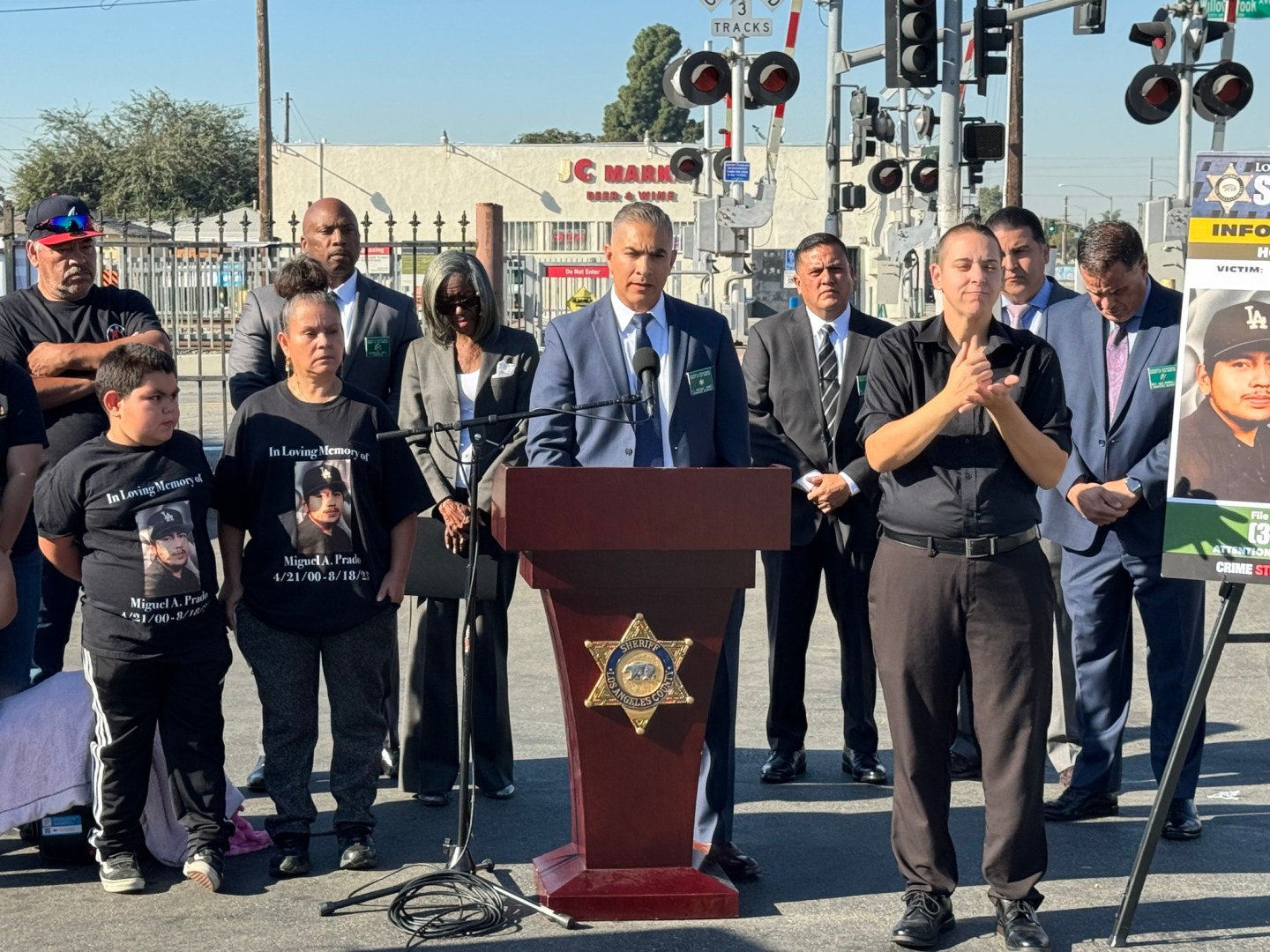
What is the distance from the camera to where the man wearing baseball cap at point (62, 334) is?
5.45m

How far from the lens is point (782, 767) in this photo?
6004 mm

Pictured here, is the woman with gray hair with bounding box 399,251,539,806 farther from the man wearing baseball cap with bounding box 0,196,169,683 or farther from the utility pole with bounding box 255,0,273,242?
the utility pole with bounding box 255,0,273,242

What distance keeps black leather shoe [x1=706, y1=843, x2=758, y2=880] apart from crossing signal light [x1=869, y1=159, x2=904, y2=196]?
2038 cm

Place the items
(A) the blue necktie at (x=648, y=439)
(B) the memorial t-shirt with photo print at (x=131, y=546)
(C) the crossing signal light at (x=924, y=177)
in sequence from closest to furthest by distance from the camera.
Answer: (B) the memorial t-shirt with photo print at (x=131, y=546)
(A) the blue necktie at (x=648, y=439)
(C) the crossing signal light at (x=924, y=177)

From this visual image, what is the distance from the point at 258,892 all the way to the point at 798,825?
6.28ft

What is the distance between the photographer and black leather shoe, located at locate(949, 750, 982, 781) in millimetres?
6043

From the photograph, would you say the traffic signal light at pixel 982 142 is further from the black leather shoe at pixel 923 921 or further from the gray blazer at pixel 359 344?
the black leather shoe at pixel 923 921

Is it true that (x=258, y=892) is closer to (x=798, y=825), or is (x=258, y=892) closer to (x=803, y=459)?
(x=798, y=825)

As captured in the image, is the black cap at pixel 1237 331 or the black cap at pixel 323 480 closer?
the black cap at pixel 1237 331

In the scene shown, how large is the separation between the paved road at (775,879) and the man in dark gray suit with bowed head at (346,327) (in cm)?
90

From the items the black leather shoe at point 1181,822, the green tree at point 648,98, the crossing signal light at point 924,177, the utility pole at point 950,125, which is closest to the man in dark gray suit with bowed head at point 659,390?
the black leather shoe at point 1181,822

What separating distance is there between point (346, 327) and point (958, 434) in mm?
2792

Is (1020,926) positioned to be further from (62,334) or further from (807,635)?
(62,334)

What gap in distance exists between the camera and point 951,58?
13.0m
